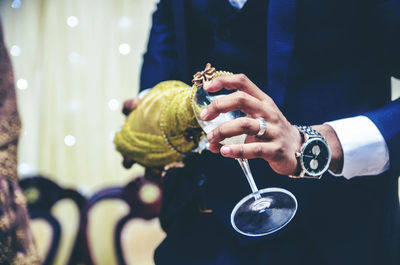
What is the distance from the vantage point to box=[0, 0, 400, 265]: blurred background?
5.97 ft

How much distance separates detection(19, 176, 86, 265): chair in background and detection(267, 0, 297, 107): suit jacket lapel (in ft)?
4.91

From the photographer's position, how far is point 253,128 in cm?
43

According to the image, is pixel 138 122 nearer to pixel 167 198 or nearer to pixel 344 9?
pixel 167 198

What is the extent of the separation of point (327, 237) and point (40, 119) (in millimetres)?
1704

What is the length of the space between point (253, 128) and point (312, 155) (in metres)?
0.11

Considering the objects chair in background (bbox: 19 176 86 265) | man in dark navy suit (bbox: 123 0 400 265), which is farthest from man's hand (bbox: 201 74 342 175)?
chair in background (bbox: 19 176 86 265)

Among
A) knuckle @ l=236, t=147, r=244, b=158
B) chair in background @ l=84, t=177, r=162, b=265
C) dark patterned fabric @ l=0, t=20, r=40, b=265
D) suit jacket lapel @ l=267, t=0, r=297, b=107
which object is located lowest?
chair in background @ l=84, t=177, r=162, b=265

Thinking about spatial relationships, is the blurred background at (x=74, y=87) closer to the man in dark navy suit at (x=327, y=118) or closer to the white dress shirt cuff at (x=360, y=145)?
the man in dark navy suit at (x=327, y=118)

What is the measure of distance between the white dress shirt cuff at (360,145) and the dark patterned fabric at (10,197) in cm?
86

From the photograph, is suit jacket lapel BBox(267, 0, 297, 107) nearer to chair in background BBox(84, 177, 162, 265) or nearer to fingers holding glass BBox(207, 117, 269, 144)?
fingers holding glass BBox(207, 117, 269, 144)

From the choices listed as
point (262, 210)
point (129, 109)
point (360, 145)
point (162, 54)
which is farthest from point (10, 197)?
point (360, 145)

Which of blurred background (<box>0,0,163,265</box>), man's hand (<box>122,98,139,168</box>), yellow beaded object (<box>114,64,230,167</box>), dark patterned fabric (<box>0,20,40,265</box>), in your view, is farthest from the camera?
blurred background (<box>0,0,163,265</box>)

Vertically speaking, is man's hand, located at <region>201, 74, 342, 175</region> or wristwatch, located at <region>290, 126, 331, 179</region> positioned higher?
man's hand, located at <region>201, 74, 342, 175</region>

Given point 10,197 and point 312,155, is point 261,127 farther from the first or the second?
point 10,197
